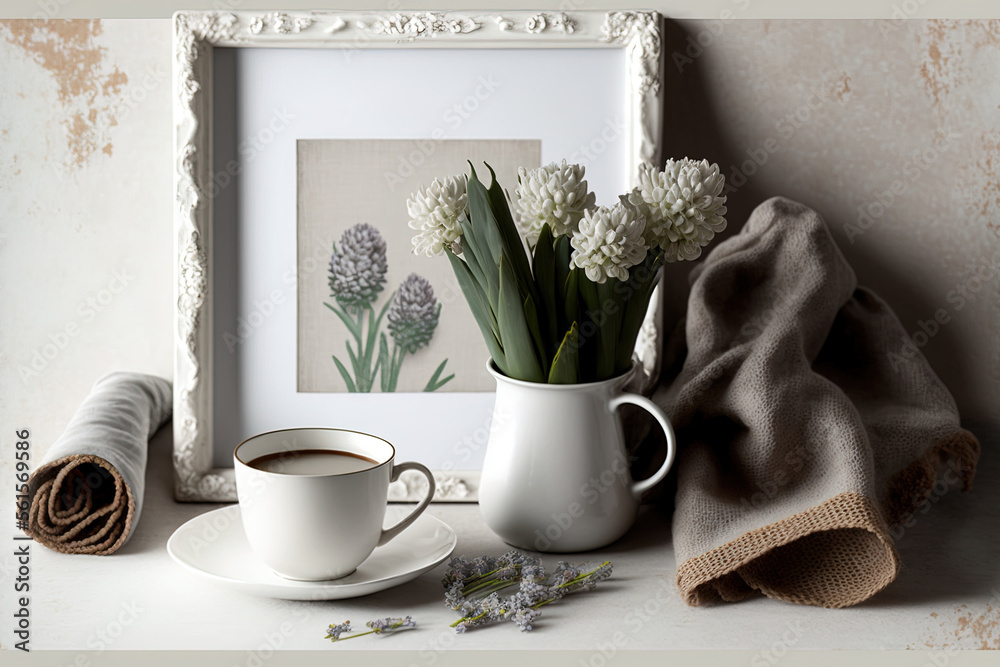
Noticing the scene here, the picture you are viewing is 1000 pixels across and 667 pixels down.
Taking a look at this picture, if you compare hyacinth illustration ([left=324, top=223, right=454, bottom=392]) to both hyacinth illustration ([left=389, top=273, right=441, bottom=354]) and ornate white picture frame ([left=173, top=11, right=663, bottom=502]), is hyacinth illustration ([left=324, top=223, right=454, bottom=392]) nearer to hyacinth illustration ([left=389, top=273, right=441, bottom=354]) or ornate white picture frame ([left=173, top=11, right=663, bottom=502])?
hyacinth illustration ([left=389, top=273, right=441, bottom=354])

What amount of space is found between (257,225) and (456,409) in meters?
0.28

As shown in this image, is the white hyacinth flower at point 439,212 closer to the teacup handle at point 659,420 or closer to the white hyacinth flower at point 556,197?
the white hyacinth flower at point 556,197

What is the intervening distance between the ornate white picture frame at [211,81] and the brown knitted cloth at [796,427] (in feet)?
0.58

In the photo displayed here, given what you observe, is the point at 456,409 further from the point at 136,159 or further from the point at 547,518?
the point at 136,159

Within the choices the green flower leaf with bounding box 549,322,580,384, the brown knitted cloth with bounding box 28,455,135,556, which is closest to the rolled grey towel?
the brown knitted cloth with bounding box 28,455,135,556

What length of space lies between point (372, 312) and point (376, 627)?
0.37m

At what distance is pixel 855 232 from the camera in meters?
0.94

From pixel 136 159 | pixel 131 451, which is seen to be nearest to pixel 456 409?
pixel 131 451

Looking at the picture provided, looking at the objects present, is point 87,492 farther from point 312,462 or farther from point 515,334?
point 515,334

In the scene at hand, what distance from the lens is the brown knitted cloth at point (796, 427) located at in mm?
626

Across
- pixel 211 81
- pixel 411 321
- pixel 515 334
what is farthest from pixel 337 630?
pixel 211 81

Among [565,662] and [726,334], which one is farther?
[726,334]

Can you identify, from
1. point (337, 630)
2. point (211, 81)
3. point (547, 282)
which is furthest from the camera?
point (211, 81)

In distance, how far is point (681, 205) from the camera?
624 mm
